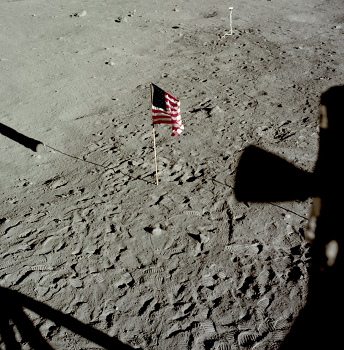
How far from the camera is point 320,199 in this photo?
6.39 feet

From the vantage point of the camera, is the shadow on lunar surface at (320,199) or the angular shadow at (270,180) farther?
the angular shadow at (270,180)

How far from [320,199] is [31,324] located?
4691mm

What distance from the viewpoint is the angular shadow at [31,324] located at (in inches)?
189

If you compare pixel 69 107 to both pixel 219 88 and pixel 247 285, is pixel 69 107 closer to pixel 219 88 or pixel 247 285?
pixel 219 88

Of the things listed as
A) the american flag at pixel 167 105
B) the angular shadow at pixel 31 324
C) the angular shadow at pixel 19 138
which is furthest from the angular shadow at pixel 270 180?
the angular shadow at pixel 19 138

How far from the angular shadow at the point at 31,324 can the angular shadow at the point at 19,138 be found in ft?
15.1

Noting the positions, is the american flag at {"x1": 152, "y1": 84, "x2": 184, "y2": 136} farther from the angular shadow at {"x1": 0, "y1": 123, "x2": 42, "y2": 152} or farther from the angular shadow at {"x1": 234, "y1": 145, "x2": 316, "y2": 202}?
the angular shadow at {"x1": 0, "y1": 123, "x2": 42, "y2": 152}

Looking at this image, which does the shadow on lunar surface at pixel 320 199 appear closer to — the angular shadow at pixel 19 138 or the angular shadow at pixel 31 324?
the angular shadow at pixel 31 324

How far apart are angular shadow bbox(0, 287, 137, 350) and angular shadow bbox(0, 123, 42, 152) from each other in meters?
4.60

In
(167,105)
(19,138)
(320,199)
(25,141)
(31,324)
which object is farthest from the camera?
(19,138)

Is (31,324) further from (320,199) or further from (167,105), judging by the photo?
(320,199)

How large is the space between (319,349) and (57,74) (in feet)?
38.8

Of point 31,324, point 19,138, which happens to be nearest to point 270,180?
point 31,324

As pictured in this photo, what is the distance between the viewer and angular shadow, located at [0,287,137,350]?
481 centimetres
